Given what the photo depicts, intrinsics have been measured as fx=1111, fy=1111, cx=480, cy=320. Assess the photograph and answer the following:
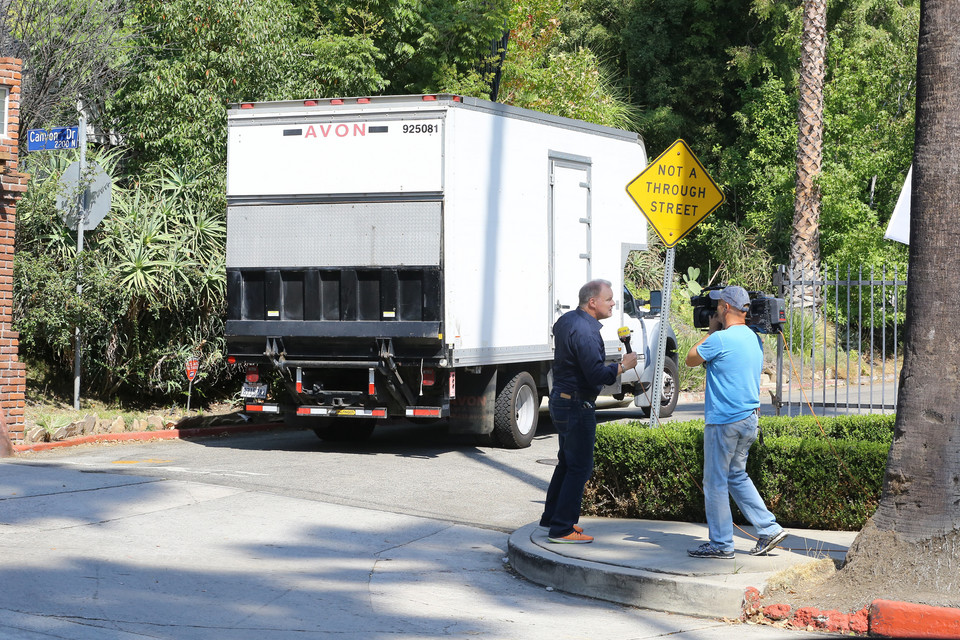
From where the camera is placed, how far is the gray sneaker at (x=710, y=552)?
7180 millimetres

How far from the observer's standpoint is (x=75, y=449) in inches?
519

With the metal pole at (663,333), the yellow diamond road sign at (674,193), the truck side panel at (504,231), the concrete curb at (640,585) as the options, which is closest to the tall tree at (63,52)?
the truck side panel at (504,231)

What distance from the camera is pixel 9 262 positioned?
1298cm

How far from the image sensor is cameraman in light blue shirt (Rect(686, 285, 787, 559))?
7.14 metres

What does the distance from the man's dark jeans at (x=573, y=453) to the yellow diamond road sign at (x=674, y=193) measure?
256 cm

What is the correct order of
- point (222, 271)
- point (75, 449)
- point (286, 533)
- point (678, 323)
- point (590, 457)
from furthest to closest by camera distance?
point (678, 323)
point (222, 271)
point (75, 449)
point (286, 533)
point (590, 457)

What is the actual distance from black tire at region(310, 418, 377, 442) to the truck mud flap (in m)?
1.84

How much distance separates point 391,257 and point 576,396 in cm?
483

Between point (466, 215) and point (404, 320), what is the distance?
136cm

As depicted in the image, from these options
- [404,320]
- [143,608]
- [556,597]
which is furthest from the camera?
[404,320]

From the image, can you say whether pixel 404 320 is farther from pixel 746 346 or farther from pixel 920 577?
pixel 920 577

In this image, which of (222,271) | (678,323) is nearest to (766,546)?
(222,271)

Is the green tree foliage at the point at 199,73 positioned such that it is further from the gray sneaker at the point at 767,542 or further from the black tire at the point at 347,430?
the gray sneaker at the point at 767,542

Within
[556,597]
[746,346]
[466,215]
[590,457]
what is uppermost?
[466,215]
